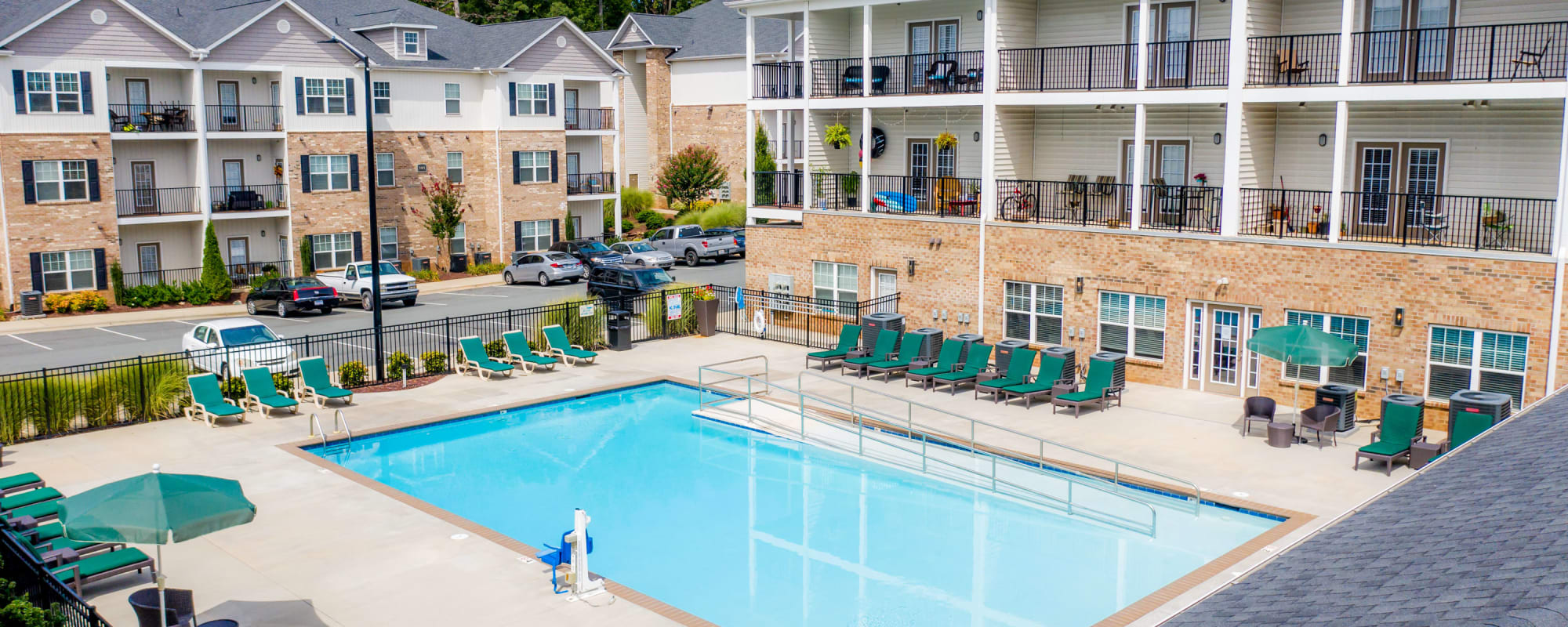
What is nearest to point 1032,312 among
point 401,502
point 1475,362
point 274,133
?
point 1475,362

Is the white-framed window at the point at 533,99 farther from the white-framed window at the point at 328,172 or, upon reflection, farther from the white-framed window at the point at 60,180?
the white-framed window at the point at 60,180

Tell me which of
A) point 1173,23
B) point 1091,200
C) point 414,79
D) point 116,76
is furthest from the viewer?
point 414,79

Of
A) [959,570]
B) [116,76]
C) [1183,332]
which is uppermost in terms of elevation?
[116,76]

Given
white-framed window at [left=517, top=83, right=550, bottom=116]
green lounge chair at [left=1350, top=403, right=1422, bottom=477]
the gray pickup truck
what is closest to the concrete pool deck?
green lounge chair at [left=1350, top=403, right=1422, bottom=477]

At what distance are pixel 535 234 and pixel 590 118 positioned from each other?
5.70 m

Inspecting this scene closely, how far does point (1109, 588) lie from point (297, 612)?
922 cm

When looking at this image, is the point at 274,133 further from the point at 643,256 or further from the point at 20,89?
the point at 643,256

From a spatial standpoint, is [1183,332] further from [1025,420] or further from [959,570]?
[959,570]

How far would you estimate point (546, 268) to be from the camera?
44.2 metres

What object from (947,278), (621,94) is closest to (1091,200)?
(947,278)

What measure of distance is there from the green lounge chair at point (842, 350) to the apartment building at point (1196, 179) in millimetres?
2557

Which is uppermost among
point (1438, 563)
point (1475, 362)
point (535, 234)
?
point (535, 234)

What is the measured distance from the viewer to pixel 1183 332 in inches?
971

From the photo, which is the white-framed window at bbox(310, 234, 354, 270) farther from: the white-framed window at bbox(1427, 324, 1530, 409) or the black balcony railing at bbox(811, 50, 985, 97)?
the white-framed window at bbox(1427, 324, 1530, 409)
